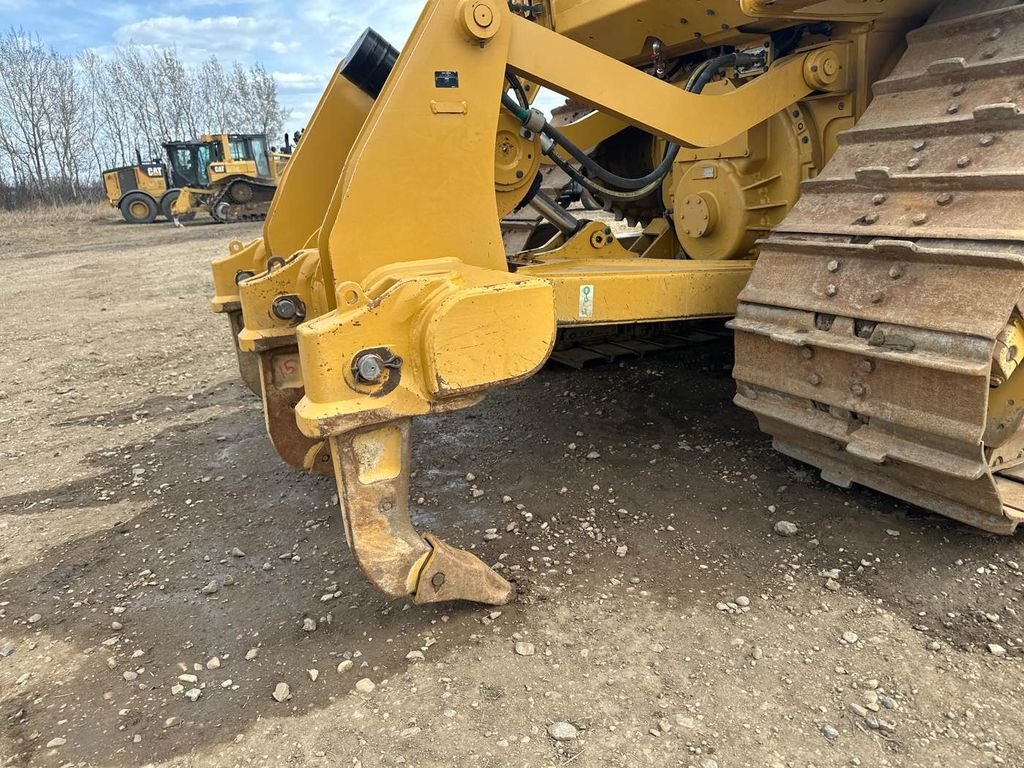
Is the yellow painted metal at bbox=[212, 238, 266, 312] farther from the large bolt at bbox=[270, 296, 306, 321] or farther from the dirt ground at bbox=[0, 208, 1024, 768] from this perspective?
the dirt ground at bbox=[0, 208, 1024, 768]

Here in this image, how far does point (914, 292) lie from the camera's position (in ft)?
7.72

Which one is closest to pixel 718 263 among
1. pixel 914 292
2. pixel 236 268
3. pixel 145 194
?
pixel 914 292

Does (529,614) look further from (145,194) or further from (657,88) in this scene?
(145,194)

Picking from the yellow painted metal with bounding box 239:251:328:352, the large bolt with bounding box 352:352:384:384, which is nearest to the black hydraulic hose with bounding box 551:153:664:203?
the yellow painted metal with bounding box 239:251:328:352

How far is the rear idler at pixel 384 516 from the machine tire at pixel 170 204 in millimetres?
25457

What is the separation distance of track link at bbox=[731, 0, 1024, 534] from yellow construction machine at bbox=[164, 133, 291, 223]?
23.3 m

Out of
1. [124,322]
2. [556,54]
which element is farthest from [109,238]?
[556,54]

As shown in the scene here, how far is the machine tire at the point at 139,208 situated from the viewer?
25.8m

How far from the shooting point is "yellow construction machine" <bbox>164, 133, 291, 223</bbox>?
2392 cm

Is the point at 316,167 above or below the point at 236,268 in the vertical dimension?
above

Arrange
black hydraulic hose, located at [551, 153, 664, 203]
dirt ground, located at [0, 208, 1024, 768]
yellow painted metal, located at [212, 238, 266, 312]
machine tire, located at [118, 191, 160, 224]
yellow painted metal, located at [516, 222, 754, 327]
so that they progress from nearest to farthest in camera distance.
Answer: dirt ground, located at [0, 208, 1024, 768] → yellow painted metal, located at [516, 222, 754, 327] → yellow painted metal, located at [212, 238, 266, 312] → black hydraulic hose, located at [551, 153, 664, 203] → machine tire, located at [118, 191, 160, 224]

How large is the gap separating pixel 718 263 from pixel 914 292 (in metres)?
0.92

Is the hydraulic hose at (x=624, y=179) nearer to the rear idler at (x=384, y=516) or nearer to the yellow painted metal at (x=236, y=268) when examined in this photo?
the yellow painted metal at (x=236, y=268)

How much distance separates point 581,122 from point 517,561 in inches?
94.1
